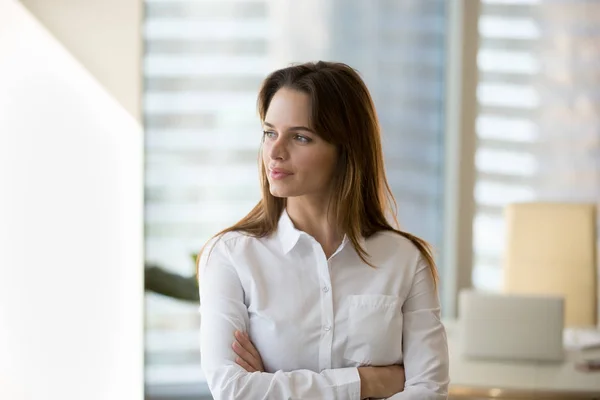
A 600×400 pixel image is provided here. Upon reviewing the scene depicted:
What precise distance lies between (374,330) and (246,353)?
0.86 ft

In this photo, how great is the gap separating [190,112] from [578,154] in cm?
195

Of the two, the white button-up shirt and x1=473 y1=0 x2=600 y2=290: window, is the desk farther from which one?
x1=473 y1=0 x2=600 y2=290: window

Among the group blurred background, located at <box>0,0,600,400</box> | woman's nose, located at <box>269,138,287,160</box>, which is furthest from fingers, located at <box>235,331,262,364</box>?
blurred background, located at <box>0,0,600,400</box>

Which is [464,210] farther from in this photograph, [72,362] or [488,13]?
[72,362]

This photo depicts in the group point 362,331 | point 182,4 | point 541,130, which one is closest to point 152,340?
point 182,4

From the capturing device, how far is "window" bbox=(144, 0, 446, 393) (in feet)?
13.3

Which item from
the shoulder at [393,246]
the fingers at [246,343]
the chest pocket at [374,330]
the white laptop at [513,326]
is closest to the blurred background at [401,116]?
the white laptop at [513,326]

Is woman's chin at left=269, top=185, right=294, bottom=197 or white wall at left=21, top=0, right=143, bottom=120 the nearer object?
woman's chin at left=269, top=185, right=294, bottom=197

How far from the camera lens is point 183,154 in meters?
4.09

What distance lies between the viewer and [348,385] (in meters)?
1.65

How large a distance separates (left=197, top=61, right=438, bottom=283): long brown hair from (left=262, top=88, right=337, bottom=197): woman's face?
2 cm

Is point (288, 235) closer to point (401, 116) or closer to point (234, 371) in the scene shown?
point (234, 371)

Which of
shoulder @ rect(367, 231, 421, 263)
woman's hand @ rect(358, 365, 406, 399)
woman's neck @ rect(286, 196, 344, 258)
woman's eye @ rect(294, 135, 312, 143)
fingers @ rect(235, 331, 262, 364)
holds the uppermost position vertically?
woman's eye @ rect(294, 135, 312, 143)

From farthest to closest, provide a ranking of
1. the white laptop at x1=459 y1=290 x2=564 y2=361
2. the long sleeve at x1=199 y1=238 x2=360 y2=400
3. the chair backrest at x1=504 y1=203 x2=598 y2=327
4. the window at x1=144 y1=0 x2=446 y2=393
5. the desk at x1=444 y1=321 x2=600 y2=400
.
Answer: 1. the window at x1=144 y1=0 x2=446 y2=393
2. the chair backrest at x1=504 y1=203 x2=598 y2=327
3. the white laptop at x1=459 y1=290 x2=564 y2=361
4. the desk at x1=444 y1=321 x2=600 y2=400
5. the long sleeve at x1=199 y1=238 x2=360 y2=400
